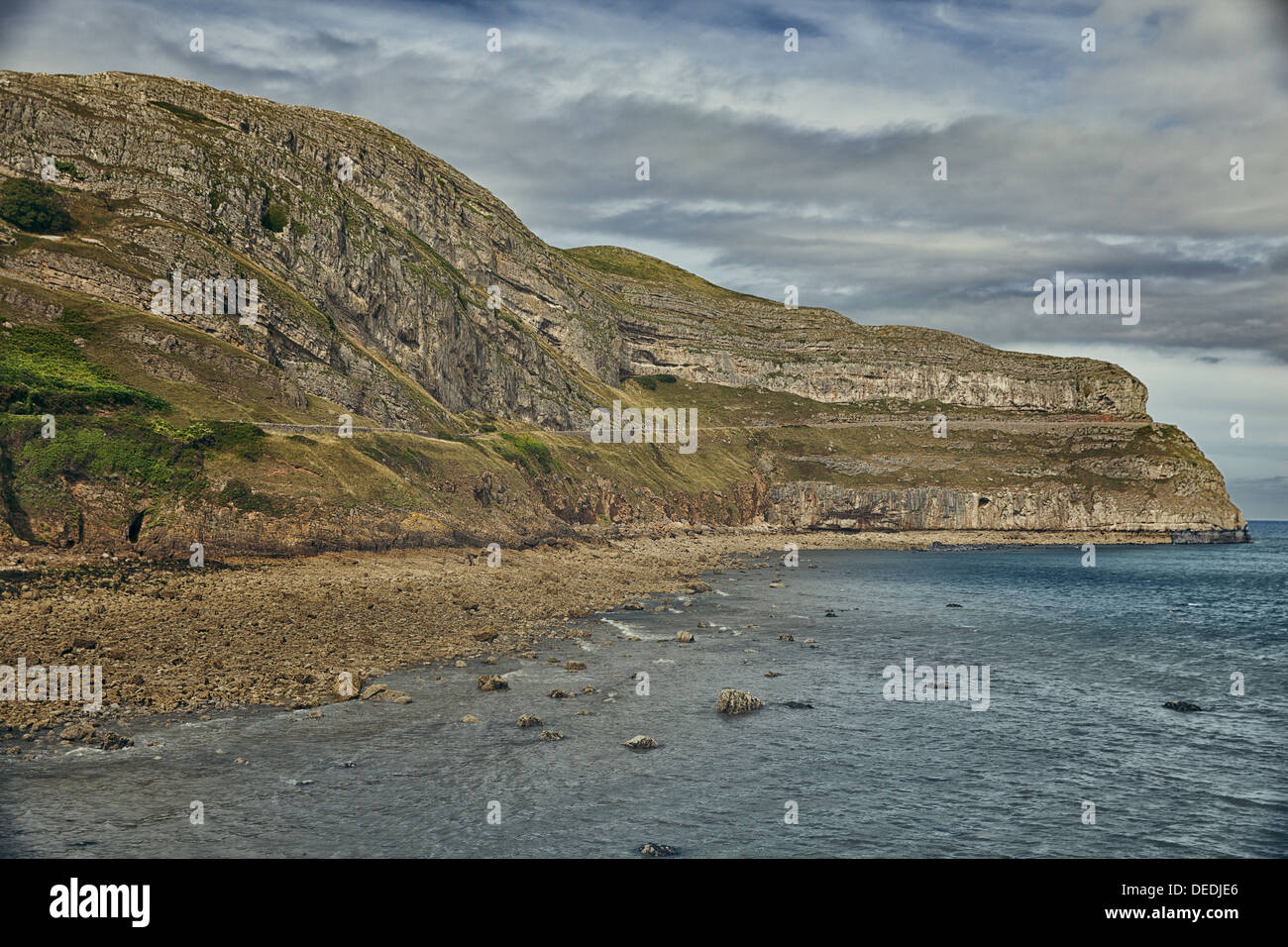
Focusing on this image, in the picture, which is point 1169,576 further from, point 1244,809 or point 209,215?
point 209,215

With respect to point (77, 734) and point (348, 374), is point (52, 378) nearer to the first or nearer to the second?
point (348, 374)

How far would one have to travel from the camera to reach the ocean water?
2081 cm

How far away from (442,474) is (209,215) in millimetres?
49301

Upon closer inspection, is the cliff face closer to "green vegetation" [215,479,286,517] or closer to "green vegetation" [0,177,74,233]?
"green vegetation" [215,479,286,517]

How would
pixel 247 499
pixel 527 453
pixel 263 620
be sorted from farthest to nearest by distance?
pixel 527 453
pixel 247 499
pixel 263 620

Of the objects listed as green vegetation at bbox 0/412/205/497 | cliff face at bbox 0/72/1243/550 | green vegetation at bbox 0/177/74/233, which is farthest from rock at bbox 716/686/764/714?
green vegetation at bbox 0/177/74/233

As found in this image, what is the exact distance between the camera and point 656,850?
20.0m

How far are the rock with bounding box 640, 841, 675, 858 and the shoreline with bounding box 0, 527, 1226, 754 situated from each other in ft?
58.0

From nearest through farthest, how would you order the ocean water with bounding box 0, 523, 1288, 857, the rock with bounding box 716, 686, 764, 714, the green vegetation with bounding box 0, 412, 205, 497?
the ocean water with bounding box 0, 523, 1288, 857 < the rock with bounding box 716, 686, 764, 714 < the green vegetation with bounding box 0, 412, 205, 497

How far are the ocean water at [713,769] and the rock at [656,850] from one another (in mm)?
341

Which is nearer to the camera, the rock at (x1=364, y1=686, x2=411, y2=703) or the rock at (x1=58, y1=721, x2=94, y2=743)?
the rock at (x1=58, y1=721, x2=94, y2=743)

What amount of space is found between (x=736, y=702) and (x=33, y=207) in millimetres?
94345

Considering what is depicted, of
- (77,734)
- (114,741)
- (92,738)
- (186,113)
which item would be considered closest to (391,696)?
(114,741)

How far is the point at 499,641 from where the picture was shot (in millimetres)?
46062
